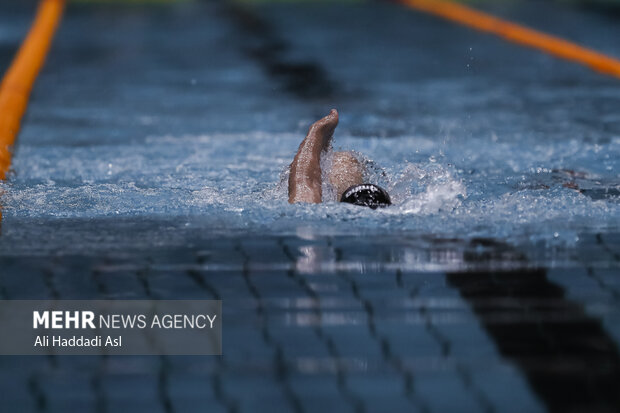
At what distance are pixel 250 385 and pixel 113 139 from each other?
3096 millimetres

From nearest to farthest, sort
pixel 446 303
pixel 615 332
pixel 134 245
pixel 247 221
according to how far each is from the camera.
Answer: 1. pixel 615 332
2. pixel 446 303
3. pixel 134 245
4. pixel 247 221

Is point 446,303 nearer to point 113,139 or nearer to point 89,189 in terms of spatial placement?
point 89,189

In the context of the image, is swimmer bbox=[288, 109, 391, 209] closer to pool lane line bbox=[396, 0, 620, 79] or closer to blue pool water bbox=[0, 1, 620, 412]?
blue pool water bbox=[0, 1, 620, 412]

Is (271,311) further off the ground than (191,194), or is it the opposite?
(191,194)

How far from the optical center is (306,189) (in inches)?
118

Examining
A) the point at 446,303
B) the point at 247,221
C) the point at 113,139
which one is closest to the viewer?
the point at 446,303

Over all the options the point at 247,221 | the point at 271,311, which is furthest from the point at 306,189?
the point at 271,311

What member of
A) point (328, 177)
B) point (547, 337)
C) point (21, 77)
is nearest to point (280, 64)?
point (21, 77)

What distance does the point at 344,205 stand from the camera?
2.93 m

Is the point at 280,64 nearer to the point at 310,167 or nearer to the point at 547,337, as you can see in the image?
the point at 310,167

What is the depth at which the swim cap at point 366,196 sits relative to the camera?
117 inches

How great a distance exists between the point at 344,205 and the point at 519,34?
19.6 ft

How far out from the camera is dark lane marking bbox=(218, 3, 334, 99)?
617 centimetres

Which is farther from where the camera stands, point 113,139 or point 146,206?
point 113,139
